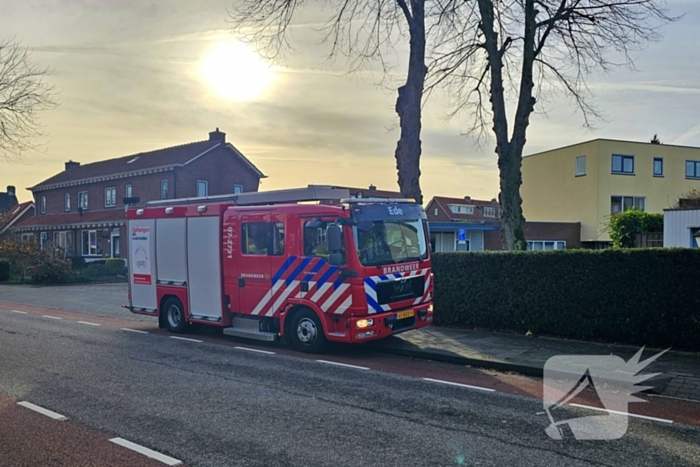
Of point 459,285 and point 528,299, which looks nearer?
point 528,299

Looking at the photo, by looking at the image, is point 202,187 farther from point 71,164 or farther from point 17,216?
point 17,216

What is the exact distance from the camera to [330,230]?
995 centimetres

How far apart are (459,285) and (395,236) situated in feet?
10.5

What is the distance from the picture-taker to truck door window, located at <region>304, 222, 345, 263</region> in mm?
10352

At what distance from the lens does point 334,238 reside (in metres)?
9.95

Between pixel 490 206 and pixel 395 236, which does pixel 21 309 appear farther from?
pixel 490 206

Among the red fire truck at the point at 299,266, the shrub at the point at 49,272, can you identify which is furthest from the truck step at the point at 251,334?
the shrub at the point at 49,272

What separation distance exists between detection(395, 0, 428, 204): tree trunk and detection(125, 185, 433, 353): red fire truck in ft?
12.3

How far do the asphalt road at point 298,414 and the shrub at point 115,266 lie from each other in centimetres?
2344

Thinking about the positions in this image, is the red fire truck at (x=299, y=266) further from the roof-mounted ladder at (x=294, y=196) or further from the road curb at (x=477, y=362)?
the road curb at (x=477, y=362)

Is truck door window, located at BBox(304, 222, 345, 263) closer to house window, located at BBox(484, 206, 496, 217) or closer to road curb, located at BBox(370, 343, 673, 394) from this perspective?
road curb, located at BBox(370, 343, 673, 394)

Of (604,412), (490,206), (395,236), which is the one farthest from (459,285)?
(490,206)

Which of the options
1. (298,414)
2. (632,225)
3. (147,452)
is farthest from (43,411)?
(632,225)

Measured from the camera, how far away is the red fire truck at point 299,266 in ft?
33.0
